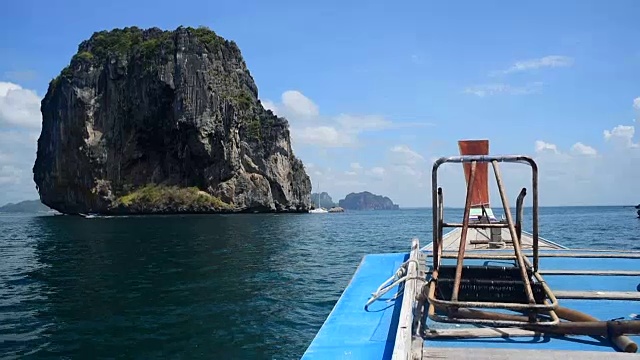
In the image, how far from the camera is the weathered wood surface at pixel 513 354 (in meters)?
4.36

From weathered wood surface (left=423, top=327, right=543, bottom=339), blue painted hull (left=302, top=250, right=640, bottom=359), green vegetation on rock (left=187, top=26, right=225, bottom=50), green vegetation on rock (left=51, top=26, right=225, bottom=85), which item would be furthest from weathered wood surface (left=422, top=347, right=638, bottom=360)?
green vegetation on rock (left=187, top=26, right=225, bottom=50)

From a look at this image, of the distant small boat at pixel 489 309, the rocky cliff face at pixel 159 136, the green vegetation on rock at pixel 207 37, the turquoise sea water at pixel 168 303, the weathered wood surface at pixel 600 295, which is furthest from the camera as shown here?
the green vegetation on rock at pixel 207 37

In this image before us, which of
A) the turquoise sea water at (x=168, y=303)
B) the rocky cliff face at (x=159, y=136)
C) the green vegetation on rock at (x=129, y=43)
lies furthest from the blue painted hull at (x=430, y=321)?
the green vegetation on rock at (x=129, y=43)

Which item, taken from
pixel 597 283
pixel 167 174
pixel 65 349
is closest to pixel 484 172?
pixel 597 283

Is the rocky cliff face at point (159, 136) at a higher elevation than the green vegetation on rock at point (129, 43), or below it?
below

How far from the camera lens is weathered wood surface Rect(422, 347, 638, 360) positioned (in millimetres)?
4362

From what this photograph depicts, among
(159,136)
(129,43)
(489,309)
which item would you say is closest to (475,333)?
(489,309)

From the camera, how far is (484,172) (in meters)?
14.1

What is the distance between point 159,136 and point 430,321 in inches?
4932

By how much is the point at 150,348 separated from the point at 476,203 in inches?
410

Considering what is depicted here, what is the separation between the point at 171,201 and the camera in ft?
376

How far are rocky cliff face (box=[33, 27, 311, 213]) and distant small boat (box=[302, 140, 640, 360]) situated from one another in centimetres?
10985

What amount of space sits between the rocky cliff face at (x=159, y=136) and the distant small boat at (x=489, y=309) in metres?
110

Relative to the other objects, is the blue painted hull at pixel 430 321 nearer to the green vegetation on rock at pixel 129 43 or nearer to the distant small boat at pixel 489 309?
the distant small boat at pixel 489 309
